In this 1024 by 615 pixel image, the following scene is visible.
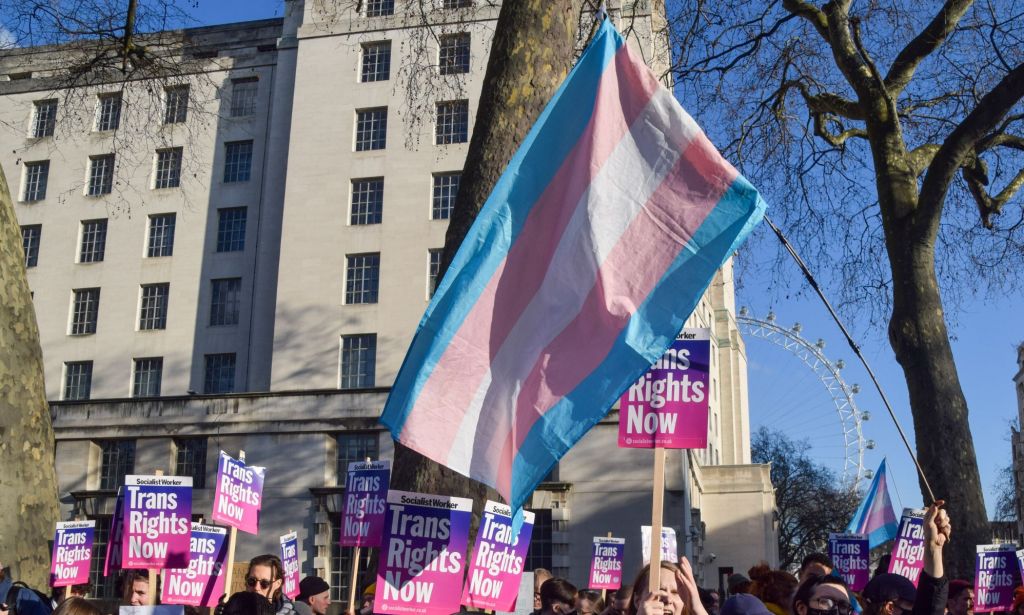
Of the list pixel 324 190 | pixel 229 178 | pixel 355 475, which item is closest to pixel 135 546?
pixel 355 475

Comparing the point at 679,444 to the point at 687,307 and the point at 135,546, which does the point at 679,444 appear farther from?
the point at 135,546

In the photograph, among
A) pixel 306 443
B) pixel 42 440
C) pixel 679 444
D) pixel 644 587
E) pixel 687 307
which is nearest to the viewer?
pixel 644 587

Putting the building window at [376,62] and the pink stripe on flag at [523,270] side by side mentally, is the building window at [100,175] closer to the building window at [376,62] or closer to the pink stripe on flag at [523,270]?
the building window at [376,62]

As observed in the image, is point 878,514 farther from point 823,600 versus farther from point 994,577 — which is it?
point 823,600

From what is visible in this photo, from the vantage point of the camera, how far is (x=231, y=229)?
41.6 m

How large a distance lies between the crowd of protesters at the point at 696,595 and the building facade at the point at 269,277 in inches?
957

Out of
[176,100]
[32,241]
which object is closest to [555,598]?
[176,100]

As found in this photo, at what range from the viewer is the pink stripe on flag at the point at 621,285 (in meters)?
5.33

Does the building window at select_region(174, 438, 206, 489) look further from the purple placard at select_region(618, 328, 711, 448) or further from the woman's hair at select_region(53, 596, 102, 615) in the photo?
the woman's hair at select_region(53, 596, 102, 615)

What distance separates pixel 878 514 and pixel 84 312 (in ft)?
108

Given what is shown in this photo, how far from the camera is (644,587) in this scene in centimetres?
485

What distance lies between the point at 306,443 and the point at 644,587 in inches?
1261

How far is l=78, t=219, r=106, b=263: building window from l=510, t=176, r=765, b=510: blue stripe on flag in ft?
133

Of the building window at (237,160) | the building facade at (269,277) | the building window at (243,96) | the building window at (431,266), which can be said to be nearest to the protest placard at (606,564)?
the building facade at (269,277)
